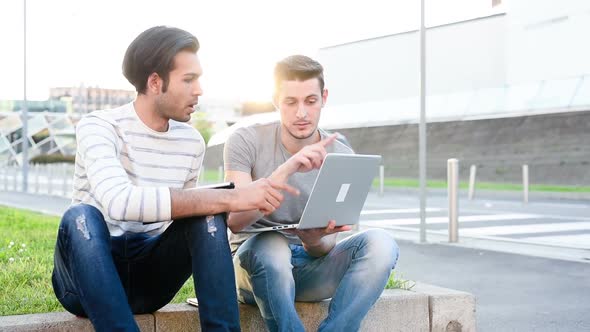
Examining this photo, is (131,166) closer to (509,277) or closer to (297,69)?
(297,69)

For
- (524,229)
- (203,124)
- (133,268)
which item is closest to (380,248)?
(133,268)

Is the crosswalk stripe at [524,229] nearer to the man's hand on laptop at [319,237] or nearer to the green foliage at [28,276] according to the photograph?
the green foliage at [28,276]

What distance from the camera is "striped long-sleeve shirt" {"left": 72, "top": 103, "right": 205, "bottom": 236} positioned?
2.76 meters

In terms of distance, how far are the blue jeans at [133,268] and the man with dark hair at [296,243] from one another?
350 millimetres

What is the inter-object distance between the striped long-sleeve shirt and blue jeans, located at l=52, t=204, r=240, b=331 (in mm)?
81

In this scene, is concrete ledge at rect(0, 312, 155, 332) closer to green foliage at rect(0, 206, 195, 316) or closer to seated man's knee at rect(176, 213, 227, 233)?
green foliage at rect(0, 206, 195, 316)

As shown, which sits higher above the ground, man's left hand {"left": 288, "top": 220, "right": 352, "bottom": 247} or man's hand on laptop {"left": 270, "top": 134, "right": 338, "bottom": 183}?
man's hand on laptop {"left": 270, "top": 134, "right": 338, "bottom": 183}

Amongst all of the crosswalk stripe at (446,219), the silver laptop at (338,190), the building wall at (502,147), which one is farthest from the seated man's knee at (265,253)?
the building wall at (502,147)

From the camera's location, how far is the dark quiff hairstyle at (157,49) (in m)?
3.02

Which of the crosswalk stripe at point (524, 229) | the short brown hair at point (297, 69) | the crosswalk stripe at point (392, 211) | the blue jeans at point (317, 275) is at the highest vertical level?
the short brown hair at point (297, 69)

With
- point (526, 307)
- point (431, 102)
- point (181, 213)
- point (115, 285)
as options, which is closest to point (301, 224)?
point (181, 213)

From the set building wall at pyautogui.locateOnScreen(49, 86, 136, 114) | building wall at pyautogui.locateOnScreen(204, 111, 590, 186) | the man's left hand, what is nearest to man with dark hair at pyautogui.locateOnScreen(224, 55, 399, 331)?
the man's left hand

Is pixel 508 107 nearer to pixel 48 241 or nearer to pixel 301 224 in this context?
pixel 48 241

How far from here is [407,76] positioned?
1468 inches
